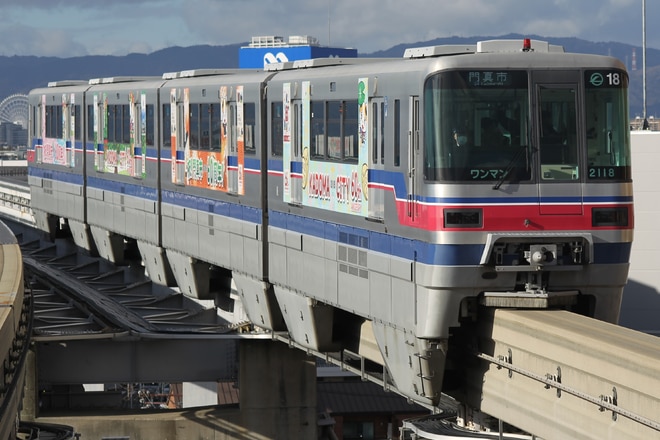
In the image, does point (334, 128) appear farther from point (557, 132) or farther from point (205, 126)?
point (205, 126)

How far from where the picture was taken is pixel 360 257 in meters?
18.1

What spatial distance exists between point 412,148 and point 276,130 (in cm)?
530

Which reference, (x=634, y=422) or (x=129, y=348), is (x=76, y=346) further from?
(x=634, y=422)

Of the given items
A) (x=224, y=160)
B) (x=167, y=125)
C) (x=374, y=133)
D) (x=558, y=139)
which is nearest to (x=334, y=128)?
(x=374, y=133)

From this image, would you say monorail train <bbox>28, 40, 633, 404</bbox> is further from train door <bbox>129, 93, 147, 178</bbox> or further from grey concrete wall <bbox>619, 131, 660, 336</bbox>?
grey concrete wall <bbox>619, 131, 660, 336</bbox>

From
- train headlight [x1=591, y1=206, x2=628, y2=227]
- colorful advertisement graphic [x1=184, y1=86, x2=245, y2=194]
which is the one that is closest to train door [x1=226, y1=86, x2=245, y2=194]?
colorful advertisement graphic [x1=184, y1=86, x2=245, y2=194]

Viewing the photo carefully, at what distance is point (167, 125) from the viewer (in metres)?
27.2

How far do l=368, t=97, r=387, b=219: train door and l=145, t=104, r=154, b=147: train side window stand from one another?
11.1 meters

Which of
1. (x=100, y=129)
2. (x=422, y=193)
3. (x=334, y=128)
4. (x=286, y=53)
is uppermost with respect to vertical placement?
(x=286, y=53)

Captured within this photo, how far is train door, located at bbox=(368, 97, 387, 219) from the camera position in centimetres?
1719

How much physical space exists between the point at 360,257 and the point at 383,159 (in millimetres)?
1423

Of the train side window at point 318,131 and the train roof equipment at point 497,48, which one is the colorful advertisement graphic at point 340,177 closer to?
the train side window at point 318,131

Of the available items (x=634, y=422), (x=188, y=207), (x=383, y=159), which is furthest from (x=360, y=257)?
(x=188, y=207)

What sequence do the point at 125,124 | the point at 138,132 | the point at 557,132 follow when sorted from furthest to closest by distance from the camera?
1. the point at 125,124
2. the point at 138,132
3. the point at 557,132
